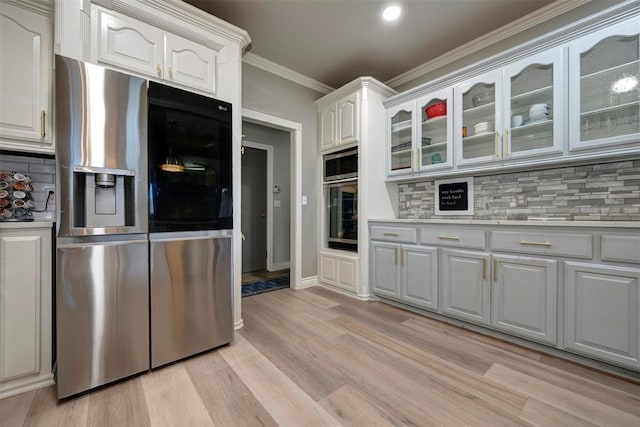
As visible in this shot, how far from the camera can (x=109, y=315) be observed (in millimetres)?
1454

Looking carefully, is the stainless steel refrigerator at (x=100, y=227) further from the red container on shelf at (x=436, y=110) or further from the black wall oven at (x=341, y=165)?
the red container on shelf at (x=436, y=110)

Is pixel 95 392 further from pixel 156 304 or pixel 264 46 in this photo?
pixel 264 46

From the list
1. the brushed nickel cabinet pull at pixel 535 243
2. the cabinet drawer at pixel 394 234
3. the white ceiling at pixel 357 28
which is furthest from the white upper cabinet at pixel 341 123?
the brushed nickel cabinet pull at pixel 535 243

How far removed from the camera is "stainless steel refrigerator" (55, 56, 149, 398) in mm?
1352

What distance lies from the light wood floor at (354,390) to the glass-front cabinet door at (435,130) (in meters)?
1.65

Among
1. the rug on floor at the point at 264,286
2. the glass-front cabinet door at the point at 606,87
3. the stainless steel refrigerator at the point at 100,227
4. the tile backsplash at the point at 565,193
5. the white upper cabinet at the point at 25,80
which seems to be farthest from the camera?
the rug on floor at the point at 264,286

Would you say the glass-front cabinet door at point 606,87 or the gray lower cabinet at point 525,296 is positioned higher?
the glass-front cabinet door at point 606,87

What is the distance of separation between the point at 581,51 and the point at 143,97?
295cm

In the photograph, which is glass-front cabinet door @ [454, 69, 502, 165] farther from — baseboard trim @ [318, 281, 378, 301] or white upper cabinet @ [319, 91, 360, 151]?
baseboard trim @ [318, 281, 378, 301]

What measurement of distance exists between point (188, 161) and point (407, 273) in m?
2.16

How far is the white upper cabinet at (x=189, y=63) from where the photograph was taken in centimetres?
187

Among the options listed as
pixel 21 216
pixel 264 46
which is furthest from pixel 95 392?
pixel 264 46

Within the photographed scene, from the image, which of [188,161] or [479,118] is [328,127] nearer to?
[479,118]

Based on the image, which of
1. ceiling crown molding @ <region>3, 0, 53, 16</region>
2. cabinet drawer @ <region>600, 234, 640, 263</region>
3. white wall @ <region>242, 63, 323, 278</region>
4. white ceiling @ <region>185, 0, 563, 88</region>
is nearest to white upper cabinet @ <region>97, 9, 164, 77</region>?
ceiling crown molding @ <region>3, 0, 53, 16</region>
